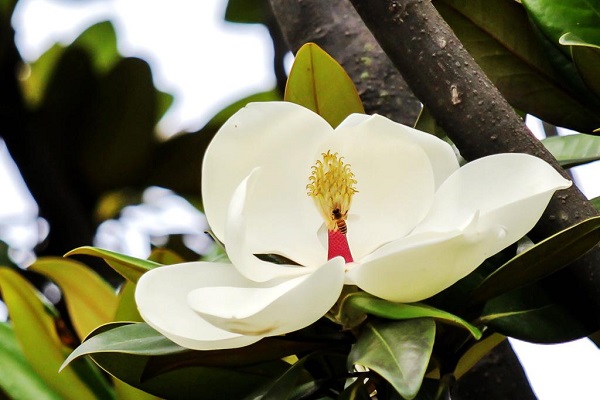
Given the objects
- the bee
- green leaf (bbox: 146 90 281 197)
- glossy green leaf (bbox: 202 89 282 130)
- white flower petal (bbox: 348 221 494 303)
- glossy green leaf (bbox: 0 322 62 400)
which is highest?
white flower petal (bbox: 348 221 494 303)

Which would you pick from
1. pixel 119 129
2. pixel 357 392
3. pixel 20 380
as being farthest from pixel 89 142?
pixel 357 392

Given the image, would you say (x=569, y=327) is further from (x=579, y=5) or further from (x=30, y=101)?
(x=30, y=101)

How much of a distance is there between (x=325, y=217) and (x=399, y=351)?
0.13 metres

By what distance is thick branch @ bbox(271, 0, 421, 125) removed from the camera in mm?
899

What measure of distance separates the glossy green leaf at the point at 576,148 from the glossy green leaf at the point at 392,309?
0.23 metres

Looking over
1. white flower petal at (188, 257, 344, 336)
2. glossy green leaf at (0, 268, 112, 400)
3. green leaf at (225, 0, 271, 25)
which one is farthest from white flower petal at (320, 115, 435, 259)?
green leaf at (225, 0, 271, 25)

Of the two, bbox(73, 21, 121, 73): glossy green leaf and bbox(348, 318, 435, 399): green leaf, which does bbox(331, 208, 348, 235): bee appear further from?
bbox(73, 21, 121, 73): glossy green leaf

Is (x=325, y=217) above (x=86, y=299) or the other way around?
above

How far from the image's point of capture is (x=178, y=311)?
0.49m

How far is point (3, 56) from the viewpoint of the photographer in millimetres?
1527

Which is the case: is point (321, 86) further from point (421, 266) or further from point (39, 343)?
point (39, 343)

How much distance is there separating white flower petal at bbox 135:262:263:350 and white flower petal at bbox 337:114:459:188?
0.44 ft

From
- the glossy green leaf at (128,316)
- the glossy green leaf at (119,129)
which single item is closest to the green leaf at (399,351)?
the glossy green leaf at (128,316)

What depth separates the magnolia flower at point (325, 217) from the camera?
1.51ft
